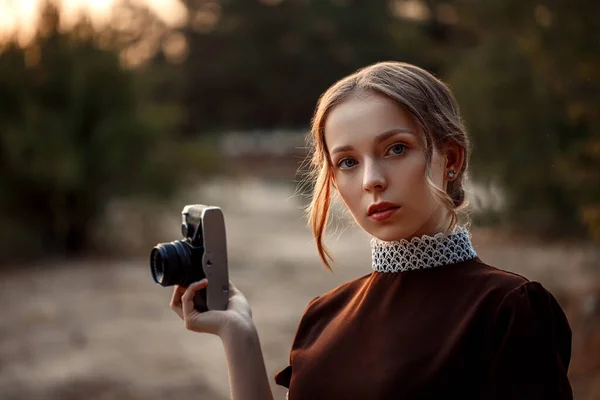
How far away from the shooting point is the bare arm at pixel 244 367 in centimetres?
139

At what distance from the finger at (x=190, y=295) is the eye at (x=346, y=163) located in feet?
1.11

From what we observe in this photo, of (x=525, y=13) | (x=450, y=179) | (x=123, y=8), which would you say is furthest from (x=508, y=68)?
(x=450, y=179)

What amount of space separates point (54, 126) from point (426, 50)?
14.3 feet

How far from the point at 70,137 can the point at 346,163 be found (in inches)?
319

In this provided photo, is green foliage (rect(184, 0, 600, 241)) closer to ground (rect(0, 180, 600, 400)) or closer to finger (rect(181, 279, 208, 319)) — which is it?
ground (rect(0, 180, 600, 400))

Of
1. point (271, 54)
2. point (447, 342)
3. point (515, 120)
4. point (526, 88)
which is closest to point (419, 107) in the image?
point (447, 342)

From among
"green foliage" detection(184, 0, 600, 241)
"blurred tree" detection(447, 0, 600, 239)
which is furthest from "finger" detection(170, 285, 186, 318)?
"blurred tree" detection(447, 0, 600, 239)

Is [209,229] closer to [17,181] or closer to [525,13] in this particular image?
[525,13]

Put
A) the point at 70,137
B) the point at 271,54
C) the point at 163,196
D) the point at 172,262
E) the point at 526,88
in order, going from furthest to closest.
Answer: the point at 271,54 < the point at 163,196 < the point at 70,137 < the point at 526,88 < the point at 172,262

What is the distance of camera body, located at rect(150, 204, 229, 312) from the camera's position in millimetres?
1438

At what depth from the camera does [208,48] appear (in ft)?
96.5

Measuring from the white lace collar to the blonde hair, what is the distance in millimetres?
43

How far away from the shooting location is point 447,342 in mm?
1124

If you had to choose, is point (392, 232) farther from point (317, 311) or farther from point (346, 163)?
point (317, 311)
